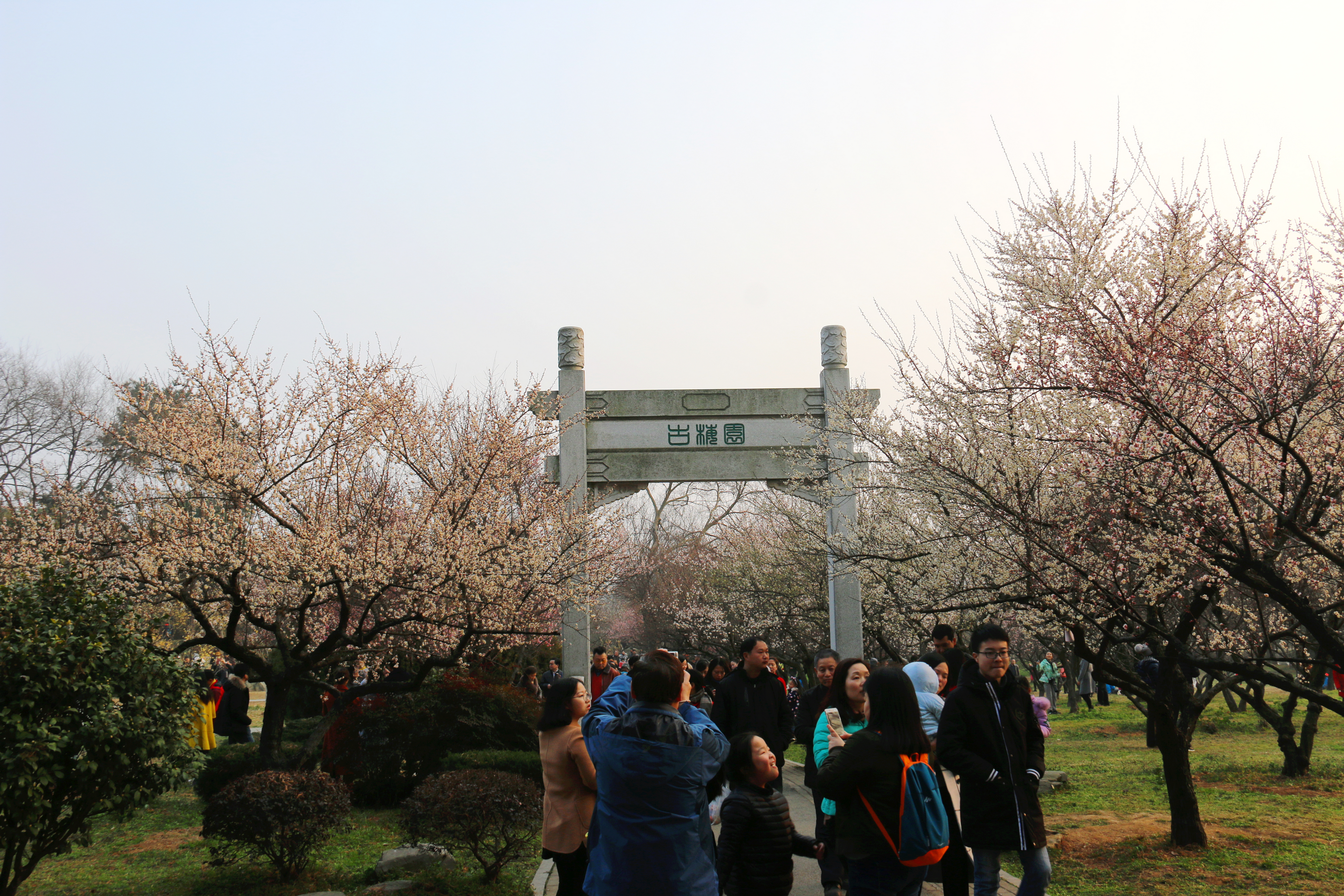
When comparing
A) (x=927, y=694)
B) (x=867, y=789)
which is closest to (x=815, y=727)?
(x=927, y=694)

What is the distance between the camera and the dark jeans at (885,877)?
13.8 ft

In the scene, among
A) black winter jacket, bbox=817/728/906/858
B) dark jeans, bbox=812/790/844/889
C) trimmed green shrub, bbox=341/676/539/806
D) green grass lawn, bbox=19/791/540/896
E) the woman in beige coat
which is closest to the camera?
black winter jacket, bbox=817/728/906/858

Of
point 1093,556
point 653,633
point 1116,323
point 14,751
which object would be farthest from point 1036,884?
point 653,633

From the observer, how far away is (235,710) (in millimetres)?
16141

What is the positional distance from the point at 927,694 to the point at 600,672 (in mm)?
8499

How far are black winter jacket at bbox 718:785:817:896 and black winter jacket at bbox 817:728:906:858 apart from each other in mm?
297

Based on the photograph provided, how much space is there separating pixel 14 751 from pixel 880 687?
502 cm

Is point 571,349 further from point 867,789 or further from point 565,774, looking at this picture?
point 867,789

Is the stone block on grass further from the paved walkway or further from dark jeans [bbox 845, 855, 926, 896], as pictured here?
dark jeans [bbox 845, 855, 926, 896]

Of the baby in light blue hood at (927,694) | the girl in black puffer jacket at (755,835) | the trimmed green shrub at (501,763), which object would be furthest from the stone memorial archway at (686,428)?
the girl in black puffer jacket at (755,835)

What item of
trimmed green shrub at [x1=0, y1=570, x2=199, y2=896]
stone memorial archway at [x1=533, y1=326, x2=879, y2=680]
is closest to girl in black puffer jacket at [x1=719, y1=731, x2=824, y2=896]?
trimmed green shrub at [x1=0, y1=570, x2=199, y2=896]

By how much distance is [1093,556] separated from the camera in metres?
6.71

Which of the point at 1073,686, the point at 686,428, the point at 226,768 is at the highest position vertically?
the point at 686,428

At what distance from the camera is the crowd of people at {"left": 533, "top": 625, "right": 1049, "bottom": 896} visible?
3.90 m
